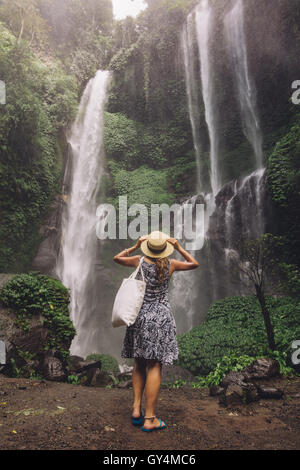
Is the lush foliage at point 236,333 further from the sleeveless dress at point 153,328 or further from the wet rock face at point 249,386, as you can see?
the sleeveless dress at point 153,328

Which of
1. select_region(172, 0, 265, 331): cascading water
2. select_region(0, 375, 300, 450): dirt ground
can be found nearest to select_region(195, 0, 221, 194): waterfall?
select_region(172, 0, 265, 331): cascading water

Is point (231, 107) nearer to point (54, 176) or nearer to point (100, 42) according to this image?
point (54, 176)

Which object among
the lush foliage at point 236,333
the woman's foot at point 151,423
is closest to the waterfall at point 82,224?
the lush foliage at point 236,333

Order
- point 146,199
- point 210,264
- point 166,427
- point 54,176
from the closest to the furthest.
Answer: point 166,427 → point 210,264 → point 54,176 → point 146,199

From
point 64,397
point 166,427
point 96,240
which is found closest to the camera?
point 166,427

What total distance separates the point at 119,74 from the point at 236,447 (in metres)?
20.1

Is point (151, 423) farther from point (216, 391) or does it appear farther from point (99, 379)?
point (99, 379)

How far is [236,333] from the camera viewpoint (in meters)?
7.62

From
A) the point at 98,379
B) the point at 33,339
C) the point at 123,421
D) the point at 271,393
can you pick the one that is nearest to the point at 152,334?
the point at 123,421

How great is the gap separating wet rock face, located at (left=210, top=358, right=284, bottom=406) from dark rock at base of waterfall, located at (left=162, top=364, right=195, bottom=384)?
144cm

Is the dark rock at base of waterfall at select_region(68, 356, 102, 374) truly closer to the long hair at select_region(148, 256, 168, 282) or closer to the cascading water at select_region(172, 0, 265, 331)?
the long hair at select_region(148, 256, 168, 282)

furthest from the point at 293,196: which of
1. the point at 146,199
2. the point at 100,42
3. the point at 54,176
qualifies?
the point at 100,42

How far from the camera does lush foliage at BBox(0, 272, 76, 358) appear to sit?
241 inches

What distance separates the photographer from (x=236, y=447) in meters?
2.69
